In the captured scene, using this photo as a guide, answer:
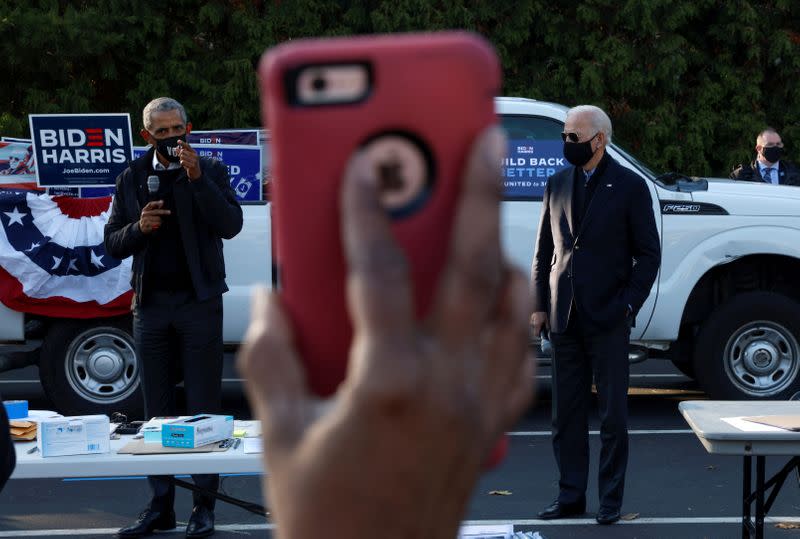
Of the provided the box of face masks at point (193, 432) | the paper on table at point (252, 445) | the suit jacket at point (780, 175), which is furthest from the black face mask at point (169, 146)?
the suit jacket at point (780, 175)

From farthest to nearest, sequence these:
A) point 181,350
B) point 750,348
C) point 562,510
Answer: point 750,348, point 562,510, point 181,350

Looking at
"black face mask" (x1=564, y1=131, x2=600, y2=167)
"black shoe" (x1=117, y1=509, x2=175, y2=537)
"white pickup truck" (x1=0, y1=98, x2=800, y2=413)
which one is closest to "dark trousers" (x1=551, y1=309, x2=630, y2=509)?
"black face mask" (x1=564, y1=131, x2=600, y2=167)

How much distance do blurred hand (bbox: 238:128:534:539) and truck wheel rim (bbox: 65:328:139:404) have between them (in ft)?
25.1

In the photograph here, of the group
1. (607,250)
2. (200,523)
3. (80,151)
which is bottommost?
(200,523)

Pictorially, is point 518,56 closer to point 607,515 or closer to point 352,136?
point 607,515

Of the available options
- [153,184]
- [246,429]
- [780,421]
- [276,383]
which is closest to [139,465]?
[246,429]

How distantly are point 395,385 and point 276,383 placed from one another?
0.11 m

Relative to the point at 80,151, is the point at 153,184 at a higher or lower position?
lower

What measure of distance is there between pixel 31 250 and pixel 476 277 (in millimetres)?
7883

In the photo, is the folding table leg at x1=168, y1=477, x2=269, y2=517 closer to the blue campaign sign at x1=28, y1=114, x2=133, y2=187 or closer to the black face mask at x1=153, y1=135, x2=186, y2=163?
the black face mask at x1=153, y1=135, x2=186, y2=163

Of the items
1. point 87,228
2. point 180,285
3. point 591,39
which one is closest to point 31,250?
point 87,228

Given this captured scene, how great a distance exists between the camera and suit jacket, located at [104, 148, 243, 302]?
5559 millimetres

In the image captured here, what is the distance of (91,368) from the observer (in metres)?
8.48

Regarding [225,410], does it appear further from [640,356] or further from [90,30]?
[90,30]
